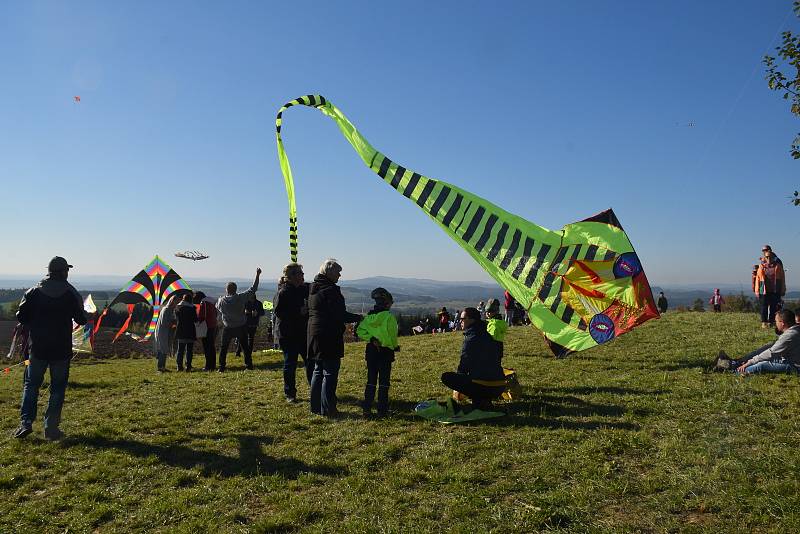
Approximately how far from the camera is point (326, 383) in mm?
8281

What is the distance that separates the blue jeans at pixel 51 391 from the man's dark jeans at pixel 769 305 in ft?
56.3

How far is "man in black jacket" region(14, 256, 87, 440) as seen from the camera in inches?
292

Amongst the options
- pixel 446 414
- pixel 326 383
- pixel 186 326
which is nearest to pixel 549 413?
pixel 446 414

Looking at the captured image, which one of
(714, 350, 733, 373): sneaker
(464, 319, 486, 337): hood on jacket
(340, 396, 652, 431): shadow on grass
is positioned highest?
(464, 319, 486, 337): hood on jacket

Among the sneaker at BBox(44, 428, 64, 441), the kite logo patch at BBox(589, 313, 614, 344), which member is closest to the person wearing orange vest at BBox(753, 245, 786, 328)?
the kite logo patch at BBox(589, 313, 614, 344)

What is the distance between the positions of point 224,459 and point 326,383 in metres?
2.02

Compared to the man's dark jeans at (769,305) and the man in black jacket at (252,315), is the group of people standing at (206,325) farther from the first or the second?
the man's dark jeans at (769,305)

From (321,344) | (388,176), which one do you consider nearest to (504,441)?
(321,344)

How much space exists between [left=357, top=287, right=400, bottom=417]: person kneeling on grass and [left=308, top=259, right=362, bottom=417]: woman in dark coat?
0.25 meters

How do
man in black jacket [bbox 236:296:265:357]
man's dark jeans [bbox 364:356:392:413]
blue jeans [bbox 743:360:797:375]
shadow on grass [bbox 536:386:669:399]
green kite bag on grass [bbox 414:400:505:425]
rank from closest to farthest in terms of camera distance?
green kite bag on grass [bbox 414:400:505:425]
man's dark jeans [bbox 364:356:392:413]
shadow on grass [bbox 536:386:669:399]
blue jeans [bbox 743:360:797:375]
man in black jacket [bbox 236:296:265:357]

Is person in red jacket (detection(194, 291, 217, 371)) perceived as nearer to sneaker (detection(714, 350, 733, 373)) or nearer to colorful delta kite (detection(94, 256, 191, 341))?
colorful delta kite (detection(94, 256, 191, 341))

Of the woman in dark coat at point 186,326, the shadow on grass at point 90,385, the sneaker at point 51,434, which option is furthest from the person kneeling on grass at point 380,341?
the woman in dark coat at point 186,326

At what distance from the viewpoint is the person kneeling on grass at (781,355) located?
9438 mm

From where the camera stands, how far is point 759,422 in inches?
271
